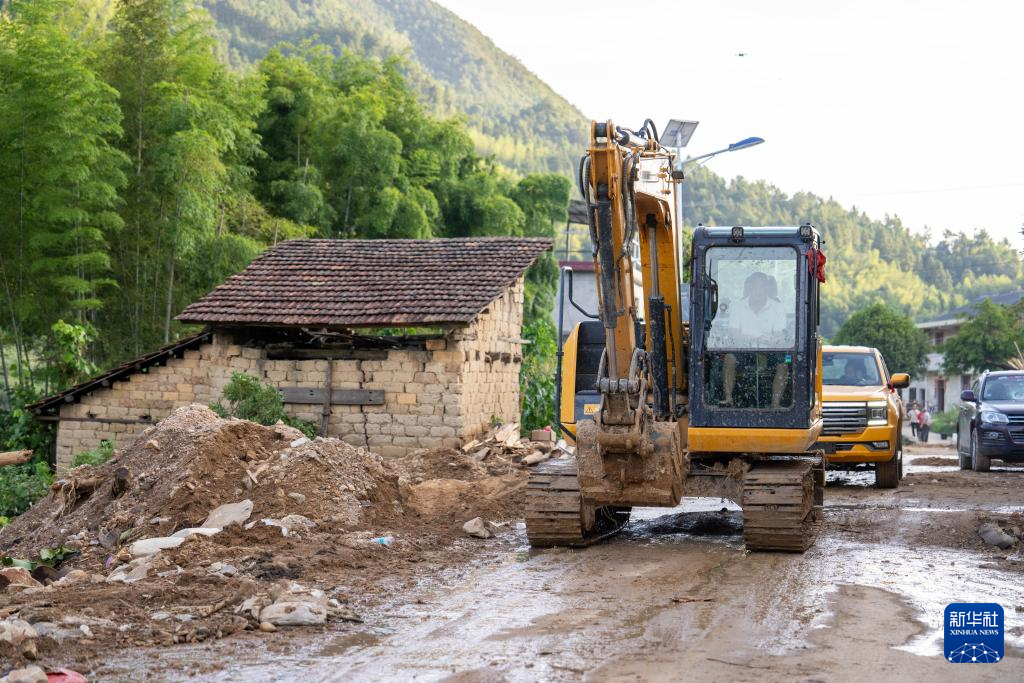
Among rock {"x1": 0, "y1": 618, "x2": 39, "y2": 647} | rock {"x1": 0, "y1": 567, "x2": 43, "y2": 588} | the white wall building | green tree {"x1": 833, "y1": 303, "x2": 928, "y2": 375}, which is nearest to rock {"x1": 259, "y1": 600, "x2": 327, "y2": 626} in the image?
rock {"x1": 0, "y1": 618, "x2": 39, "y2": 647}

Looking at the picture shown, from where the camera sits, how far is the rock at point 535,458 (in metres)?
17.8

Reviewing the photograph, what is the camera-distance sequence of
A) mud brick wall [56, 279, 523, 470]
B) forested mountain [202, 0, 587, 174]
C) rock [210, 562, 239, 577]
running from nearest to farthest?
rock [210, 562, 239, 577] < mud brick wall [56, 279, 523, 470] < forested mountain [202, 0, 587, 174]

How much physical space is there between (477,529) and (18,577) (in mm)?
4292

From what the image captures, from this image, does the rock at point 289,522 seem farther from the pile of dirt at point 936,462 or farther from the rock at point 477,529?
the pile of dirt at point 936,462

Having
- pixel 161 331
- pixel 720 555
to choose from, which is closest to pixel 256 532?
pixel 720 555

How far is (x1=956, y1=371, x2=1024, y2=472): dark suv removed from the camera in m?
19.1

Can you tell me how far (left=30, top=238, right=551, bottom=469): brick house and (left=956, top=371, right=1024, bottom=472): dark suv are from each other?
8098 millimetres

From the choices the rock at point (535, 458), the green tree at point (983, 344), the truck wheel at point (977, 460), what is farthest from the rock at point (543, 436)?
the green tree at point (983, 344)

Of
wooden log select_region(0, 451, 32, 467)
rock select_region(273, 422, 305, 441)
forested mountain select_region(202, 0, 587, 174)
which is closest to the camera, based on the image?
wooden log select_region(0, 451, 32, 467)

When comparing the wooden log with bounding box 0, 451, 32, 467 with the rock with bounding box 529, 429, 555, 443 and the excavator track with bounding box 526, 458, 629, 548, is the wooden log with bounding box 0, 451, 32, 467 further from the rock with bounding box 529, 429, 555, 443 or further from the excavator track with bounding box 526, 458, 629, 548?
the rock with bounding box 529, 429, 555, 443

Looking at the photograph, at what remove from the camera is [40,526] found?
43.6ft

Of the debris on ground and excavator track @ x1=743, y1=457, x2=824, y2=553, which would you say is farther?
the debris on ground

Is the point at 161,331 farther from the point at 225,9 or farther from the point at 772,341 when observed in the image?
the point at 225,9

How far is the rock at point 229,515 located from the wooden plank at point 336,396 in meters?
6.98
